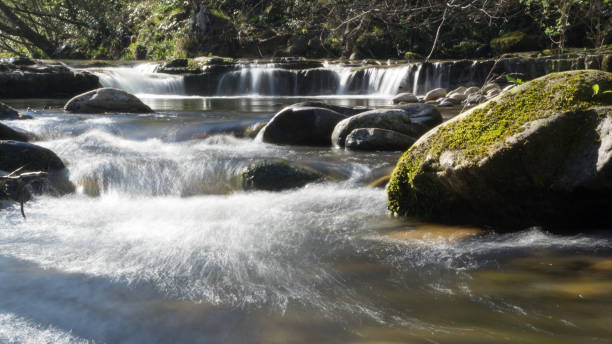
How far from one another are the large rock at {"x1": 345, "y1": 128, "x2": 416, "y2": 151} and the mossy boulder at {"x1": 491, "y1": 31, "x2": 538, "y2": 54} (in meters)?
14.1

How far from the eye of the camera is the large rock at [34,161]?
5.66 metres

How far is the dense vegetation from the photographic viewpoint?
18984 millimetres

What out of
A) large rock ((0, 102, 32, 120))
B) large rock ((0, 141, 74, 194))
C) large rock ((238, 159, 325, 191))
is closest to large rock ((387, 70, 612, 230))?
large rock ((238, 159, 325, 191))

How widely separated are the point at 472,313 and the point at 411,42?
2001 centimetres

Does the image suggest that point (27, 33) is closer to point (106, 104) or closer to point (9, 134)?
point (106, 104)

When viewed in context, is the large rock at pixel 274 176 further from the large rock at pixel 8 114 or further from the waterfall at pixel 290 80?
the waterfall at pixel 290 80

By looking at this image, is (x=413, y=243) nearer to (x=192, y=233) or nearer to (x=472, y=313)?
(x=472, y=313)

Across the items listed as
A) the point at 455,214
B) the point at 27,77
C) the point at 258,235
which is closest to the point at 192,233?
the point at 258,235

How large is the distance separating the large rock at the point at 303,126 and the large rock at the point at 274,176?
2.01 meters

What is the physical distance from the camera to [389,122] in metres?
7.19

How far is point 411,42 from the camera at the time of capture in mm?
21031

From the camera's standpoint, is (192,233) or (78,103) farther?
(78,103)

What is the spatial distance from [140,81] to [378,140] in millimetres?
13897

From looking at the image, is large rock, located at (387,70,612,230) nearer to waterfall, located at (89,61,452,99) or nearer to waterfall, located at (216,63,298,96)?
waterfall, located at (89,61,452,99)
